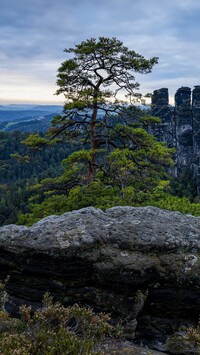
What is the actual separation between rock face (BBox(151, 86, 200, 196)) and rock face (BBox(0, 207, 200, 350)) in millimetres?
105215

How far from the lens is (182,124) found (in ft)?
409

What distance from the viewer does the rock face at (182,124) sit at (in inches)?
4621

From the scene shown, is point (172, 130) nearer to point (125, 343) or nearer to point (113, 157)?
point (113, 157)

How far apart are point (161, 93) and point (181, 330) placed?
5004 inches

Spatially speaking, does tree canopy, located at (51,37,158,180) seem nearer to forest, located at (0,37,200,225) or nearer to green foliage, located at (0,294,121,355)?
forest, located at (0,37,200,225)

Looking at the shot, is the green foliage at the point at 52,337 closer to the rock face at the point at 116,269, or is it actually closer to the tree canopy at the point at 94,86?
the rock face at the point at 116,269

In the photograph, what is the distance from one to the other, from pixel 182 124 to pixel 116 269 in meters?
122

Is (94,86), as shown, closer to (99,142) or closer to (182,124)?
(99,142)

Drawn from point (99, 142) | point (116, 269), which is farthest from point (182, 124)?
point (116, 269)

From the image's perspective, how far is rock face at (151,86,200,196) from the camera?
117 m

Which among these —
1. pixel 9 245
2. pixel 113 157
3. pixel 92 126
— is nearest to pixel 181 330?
pixel 9 245

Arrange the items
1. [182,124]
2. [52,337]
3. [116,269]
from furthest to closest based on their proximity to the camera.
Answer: [182,124] < [116,269] < [52,337]

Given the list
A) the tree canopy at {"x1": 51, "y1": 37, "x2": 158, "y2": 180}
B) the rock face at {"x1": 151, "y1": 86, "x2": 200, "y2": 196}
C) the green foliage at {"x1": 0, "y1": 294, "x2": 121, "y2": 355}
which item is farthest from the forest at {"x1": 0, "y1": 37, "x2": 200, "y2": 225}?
the rock face at {"x1": 151, "y1": 86, "x2": 200, "y2": 196}

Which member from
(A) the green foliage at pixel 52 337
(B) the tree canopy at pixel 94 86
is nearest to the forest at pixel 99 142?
(B) the tree canopy at pixel 94 86
